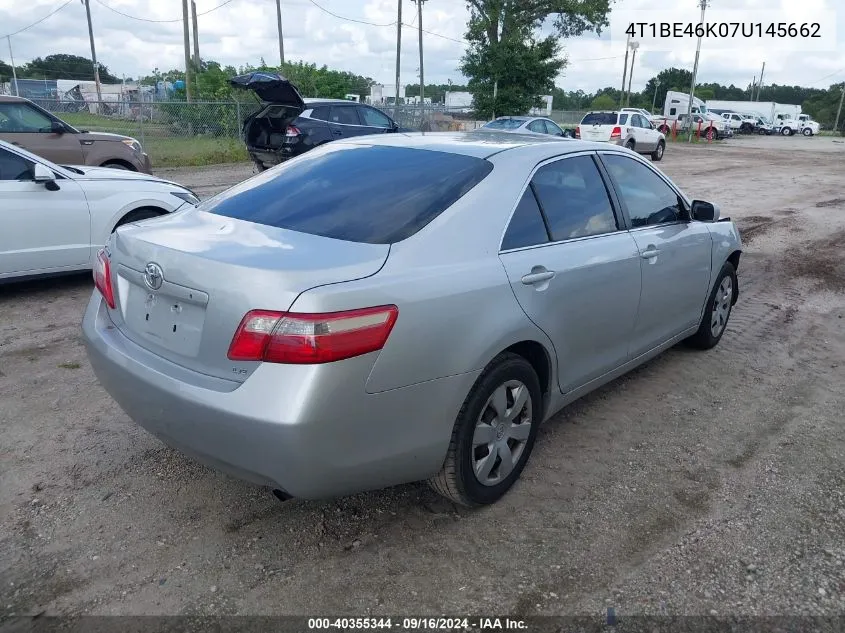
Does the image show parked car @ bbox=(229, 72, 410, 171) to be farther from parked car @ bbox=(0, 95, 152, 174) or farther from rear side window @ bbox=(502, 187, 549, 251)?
rear side window @ bbox=(502, 187, 549, 251)

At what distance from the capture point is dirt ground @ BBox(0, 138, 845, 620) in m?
2.66

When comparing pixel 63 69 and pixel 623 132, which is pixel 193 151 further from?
pixel 63 69

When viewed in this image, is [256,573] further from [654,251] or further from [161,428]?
[654,251]

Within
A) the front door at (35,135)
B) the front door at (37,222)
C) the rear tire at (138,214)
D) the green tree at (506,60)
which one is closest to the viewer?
the front door at (37,222)

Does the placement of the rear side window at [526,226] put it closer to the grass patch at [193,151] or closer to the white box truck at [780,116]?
the grass patch at [193,151]

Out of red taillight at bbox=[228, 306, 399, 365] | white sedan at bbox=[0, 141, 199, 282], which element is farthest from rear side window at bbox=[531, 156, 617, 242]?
white sedan at bbox=[0, 141, 199, 282]

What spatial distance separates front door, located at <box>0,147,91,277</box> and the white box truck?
68022 mm

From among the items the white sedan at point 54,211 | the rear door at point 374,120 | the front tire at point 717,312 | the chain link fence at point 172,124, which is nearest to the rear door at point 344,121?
the rear door at point 374,120

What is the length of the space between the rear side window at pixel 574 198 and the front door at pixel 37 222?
446cm

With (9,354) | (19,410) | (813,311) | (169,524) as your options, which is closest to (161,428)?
(169,524)

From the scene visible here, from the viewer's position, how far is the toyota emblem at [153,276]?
2754 mm

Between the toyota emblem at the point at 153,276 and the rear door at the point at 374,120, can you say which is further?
the rear door at the point at 374,120

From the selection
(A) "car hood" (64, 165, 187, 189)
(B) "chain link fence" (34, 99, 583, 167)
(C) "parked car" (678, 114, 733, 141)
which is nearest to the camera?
(A) "car hood" (64, 165, 187, 189)

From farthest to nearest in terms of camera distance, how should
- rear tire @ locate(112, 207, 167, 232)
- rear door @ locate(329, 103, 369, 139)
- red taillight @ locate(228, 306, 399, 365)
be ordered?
rear door @ locate(329, 103, 369, 139) → rear tire @ locate(112, 207, 167, 232) → red taillight @ locate(228, 306, 399, 365)
